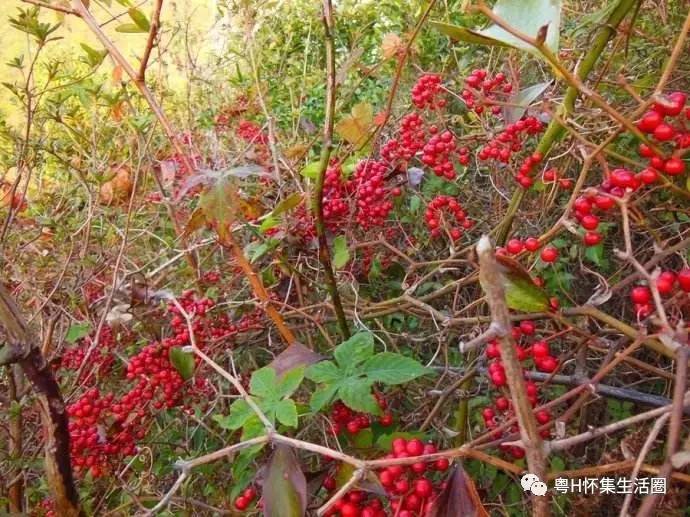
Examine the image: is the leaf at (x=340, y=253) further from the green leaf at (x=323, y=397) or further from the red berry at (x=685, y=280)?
the red berry at (x=685, y=280)

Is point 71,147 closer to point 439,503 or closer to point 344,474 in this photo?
point 344,474

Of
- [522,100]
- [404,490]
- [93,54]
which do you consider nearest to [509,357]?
[404,490]

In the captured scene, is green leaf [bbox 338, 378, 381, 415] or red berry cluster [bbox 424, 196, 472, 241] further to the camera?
red berry cluster [bbox 424, 196, 472, 241]

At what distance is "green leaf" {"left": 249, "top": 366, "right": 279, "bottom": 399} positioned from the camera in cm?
67

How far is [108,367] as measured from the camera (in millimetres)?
1213

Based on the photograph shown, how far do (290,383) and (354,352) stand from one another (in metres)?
0.09

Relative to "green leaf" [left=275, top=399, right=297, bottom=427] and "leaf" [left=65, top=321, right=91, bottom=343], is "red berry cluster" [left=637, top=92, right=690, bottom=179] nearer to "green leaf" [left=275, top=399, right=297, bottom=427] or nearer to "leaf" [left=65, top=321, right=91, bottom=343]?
"green leaf" [left=275, top=399, right=297, bottom=427]

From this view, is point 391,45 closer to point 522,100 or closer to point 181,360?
point 522,100

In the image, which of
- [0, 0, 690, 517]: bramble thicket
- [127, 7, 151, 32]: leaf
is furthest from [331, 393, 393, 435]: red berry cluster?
[127, 7, 151, 32]: leaf

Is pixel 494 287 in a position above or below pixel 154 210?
below

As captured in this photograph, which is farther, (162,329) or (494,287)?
(162,329)

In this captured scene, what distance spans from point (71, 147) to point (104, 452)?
0.81m

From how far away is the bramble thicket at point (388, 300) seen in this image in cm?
55

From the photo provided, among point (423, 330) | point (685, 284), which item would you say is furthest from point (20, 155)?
point (685, 284)
